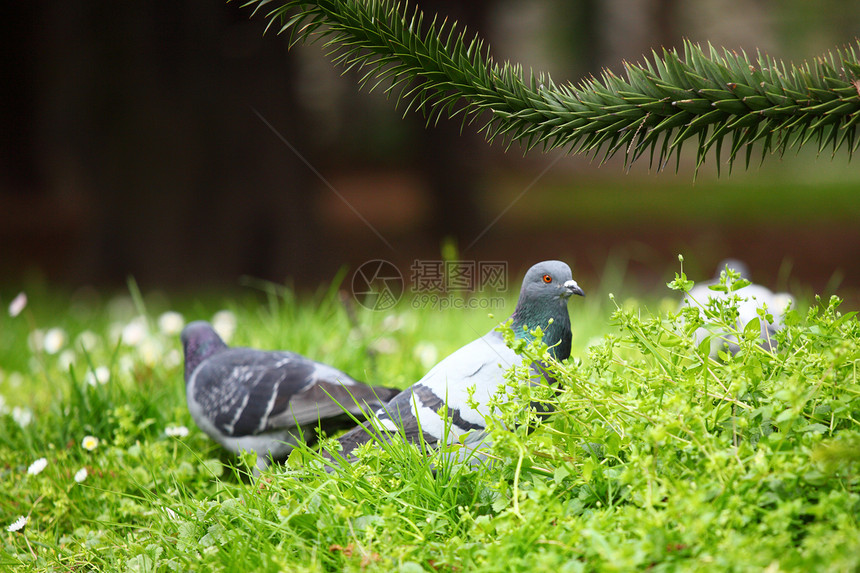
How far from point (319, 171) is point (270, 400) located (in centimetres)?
786

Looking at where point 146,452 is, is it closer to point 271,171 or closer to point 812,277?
point 271,171

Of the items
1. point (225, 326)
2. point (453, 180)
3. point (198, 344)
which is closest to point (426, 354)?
point (198, 344)

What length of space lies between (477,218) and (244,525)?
860cm

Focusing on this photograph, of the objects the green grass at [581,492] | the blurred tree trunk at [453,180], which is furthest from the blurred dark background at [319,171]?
the green grass at [581,492]

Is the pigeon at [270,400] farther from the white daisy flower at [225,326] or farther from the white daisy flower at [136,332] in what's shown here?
the white daisy flower at [136,332]

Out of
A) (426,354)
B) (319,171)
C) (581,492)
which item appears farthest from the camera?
(319,171)

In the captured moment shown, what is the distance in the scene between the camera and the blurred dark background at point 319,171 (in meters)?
7.21

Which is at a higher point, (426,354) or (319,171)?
(319,171)

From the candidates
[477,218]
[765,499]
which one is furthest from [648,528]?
[477,218]

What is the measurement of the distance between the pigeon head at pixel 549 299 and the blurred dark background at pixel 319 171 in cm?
146

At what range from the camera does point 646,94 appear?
1.79 metres

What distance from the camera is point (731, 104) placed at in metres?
1.67

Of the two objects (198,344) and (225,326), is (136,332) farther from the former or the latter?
(198,344)

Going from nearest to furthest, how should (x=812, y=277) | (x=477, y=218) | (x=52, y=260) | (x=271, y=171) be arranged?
(x=271, y=171) → (x=812, y=277) → (x=477, y=218) → (x=52, y=260)
